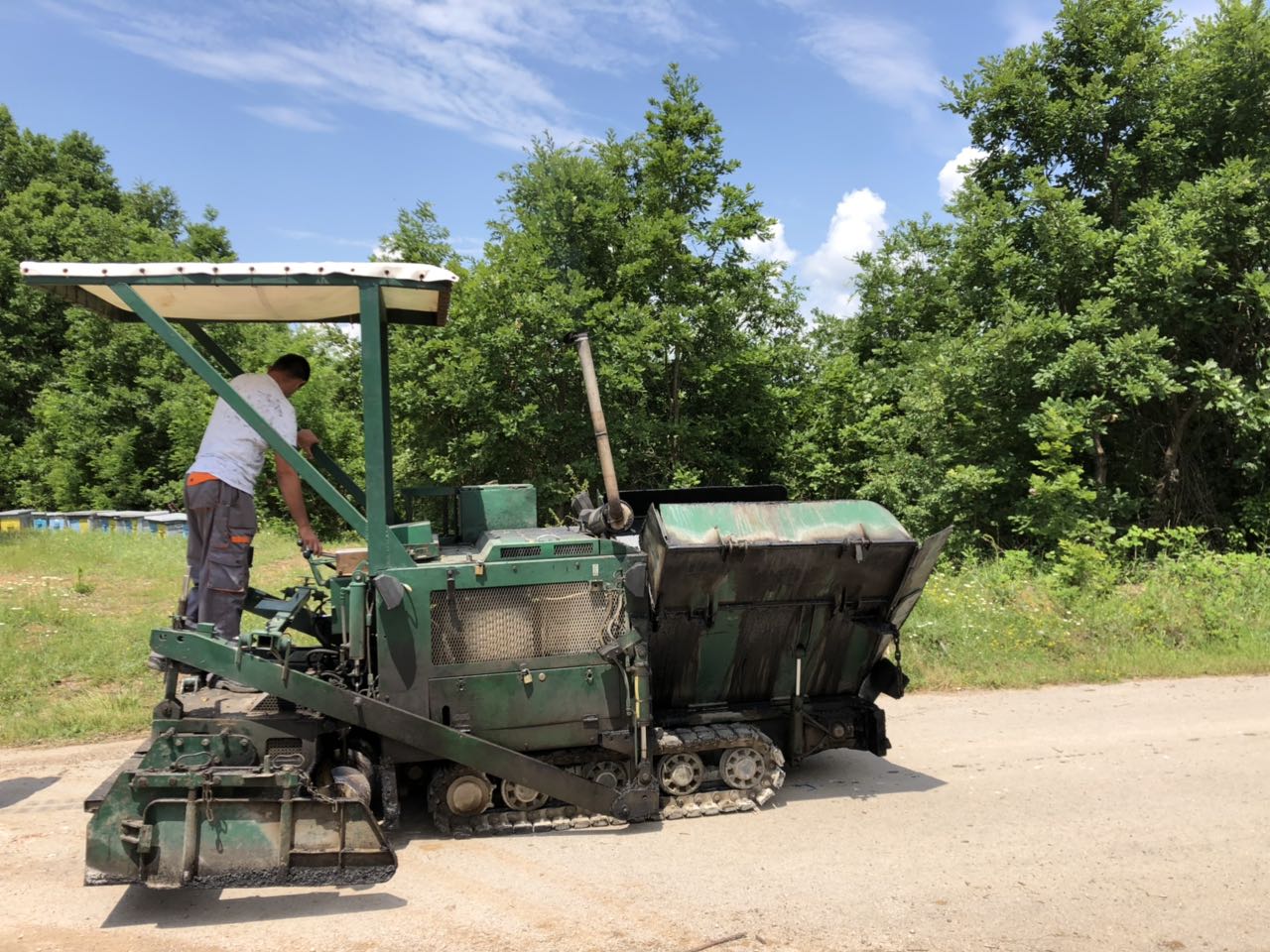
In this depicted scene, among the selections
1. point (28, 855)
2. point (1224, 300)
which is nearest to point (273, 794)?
point (28, 855)

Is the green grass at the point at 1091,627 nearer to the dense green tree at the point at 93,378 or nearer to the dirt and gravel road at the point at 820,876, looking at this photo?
the dirt and gravel road at the point at 820,876

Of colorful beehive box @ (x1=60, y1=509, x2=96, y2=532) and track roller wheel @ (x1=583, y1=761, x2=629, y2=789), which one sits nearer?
track roller wheel @ (x1=583, y1=761, x2=629, y2=789)

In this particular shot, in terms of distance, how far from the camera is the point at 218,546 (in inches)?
191

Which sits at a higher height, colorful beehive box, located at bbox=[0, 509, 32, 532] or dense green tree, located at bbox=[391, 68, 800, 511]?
dense green tree, located at bbox=[391, 68, 800, 511]

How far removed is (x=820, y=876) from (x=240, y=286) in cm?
401

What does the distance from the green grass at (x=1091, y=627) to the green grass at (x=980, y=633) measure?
0.06ft

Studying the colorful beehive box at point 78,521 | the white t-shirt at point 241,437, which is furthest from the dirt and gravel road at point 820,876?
the colorful beehive box at point 78,521

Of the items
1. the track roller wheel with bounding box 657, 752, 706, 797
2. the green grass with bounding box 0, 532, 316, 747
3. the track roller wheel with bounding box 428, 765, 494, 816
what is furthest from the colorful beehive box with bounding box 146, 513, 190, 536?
the track roller wheel with bounding box 657, 752, 706, 797

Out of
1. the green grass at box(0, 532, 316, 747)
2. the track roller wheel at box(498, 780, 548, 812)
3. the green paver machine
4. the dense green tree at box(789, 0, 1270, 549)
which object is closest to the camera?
the green paver machine

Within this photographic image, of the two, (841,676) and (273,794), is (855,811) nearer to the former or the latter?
(841,676)

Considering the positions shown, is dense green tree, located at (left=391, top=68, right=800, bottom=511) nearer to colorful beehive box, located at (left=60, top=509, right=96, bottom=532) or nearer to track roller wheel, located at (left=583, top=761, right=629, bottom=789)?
colorful beehive box, located at (left=60, top=509, right=96, bottom=532)

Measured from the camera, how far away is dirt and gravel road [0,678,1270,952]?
3.81 meters

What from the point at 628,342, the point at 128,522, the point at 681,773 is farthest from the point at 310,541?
the point at 128,522

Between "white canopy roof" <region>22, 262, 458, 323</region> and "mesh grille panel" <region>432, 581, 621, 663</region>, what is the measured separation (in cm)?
165
